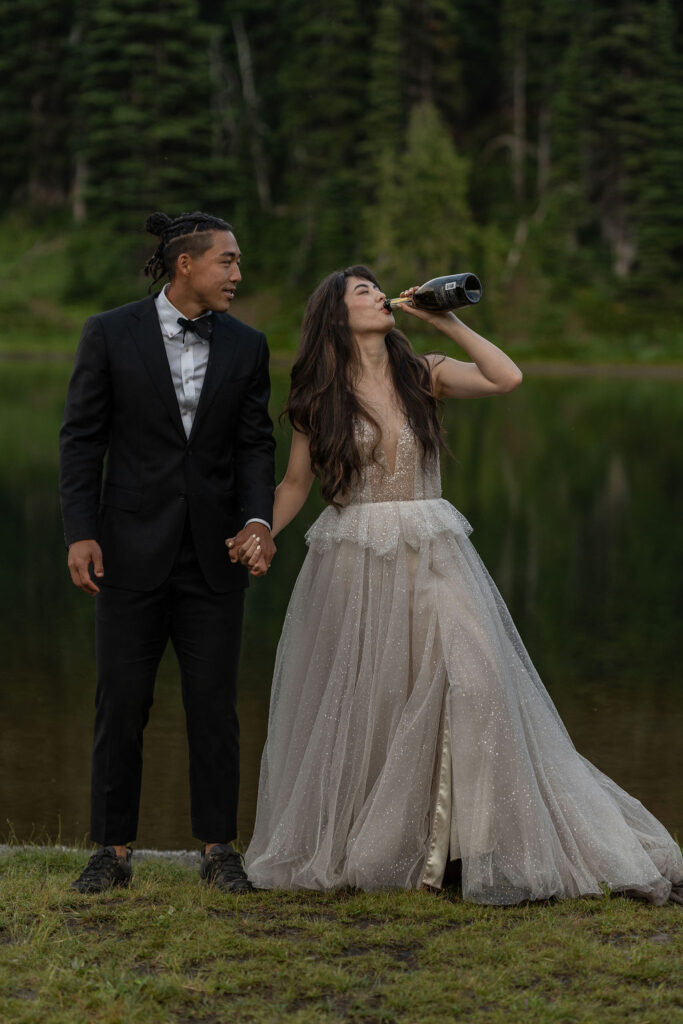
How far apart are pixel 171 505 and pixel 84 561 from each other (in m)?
0.30

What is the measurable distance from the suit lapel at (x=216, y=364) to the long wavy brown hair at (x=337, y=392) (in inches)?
11.1

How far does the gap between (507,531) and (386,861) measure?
34.4ft

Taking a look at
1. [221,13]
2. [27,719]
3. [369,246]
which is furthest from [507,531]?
[221,13]

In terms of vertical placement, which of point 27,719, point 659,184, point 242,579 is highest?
point 659,184

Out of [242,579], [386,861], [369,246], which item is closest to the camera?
[386,861]

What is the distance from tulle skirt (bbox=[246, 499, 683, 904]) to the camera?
416 centimetres

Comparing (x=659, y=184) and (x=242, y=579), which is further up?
(x=659, y=184)

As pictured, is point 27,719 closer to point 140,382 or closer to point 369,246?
point 140,382

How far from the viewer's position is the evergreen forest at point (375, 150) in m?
42.0

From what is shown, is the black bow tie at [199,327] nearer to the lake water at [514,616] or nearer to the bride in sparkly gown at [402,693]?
the bride in sparkly gown at [402,693]

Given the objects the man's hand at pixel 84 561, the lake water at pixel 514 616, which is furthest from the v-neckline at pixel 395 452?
the lake water at pixel 514 616

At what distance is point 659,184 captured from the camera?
4431 cm

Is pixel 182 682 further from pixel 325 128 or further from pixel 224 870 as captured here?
pixel 325 128

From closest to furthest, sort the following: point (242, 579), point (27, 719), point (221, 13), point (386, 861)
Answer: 1. point (386, 861)
2. point (242, 579)
3. point (27, 719)
4. point (221, 13)
